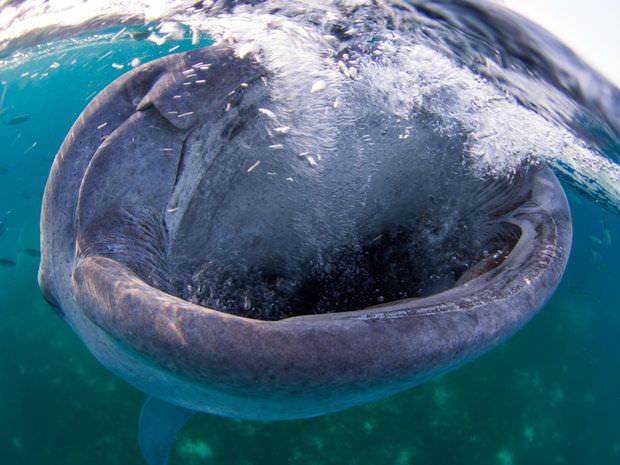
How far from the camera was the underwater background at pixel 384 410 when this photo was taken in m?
6.69

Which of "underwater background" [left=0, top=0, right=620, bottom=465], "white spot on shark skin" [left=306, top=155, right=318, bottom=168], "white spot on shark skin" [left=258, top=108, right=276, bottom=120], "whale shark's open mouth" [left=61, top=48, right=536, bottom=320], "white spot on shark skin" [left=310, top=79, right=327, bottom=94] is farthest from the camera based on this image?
"underwater background" [left=0, top=0, right=620, bottom=465]

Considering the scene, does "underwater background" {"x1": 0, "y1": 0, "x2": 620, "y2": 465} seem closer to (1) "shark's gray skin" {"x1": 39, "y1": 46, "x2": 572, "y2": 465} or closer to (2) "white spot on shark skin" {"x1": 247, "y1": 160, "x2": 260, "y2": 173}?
(1) "shark's gray skin" {"x1": 39, "y1": 46, "x2": 572, "y2": 465}

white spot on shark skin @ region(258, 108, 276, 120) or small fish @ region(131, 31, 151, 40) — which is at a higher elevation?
white spot on shark skin @ region(258, 108, 276, 120)

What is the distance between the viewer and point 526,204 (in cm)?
198

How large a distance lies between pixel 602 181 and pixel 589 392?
469cm

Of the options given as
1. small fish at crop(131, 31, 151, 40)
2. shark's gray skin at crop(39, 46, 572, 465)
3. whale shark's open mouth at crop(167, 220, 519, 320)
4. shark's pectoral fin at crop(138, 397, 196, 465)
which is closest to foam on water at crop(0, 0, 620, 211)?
shark's gray skin at crop(39, 46, 572, 465)

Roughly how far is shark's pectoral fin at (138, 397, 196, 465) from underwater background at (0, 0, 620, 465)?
2.97m

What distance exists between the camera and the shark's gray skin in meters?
0.99

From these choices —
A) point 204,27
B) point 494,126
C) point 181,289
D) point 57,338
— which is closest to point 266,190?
point 181,289

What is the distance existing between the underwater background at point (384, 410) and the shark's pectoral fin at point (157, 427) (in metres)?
2.97

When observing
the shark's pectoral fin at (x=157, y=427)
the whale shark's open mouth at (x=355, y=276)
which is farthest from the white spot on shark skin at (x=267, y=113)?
the shark's pectoral fin at (x=157, y=427)

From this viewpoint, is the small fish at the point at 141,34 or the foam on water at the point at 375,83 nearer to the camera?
the foam on water at the point at 375,83

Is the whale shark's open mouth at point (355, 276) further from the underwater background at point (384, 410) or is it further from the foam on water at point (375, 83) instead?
the underwater background at point (384, 410)

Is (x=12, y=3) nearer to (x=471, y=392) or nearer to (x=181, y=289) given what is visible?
(x=181, y=289)
